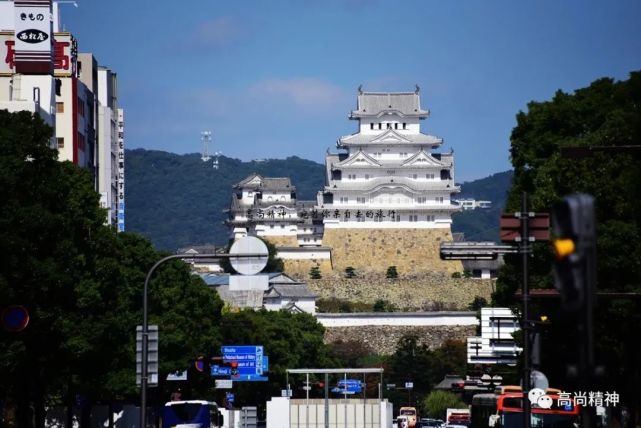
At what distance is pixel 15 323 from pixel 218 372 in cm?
3899

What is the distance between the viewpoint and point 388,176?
561 feet

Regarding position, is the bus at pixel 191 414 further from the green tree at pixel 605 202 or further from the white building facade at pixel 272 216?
the white building facade at pixel 272 216

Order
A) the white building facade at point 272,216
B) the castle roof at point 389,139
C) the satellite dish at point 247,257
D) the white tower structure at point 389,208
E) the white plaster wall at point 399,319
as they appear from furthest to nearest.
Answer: the white building facade at point 272,216, the castle roof at point 389,139, the white tower structure at point 389,208, the white plaster wall at point 399,319, the satellite dish at point 247,257

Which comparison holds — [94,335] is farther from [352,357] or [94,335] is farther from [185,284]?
[352,357]

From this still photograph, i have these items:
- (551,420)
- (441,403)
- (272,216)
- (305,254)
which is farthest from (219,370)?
(272,216)

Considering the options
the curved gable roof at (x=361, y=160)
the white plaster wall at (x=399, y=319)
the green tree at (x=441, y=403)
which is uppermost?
the curved gable roof at (x=361, y=160)

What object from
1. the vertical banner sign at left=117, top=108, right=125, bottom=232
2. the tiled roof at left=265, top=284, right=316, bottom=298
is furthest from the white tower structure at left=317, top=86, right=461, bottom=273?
the vertical banner sign at left=117, top=108, right=125, bottom=232

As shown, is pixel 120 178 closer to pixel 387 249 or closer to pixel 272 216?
pixel 387 249

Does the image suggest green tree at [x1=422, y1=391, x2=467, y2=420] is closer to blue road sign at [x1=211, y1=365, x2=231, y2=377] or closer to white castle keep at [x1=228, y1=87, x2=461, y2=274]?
white castle keep at [x1=228, y1=87, x2=461, y2=274]

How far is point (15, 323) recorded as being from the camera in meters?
34.4

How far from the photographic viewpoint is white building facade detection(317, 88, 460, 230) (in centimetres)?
16725

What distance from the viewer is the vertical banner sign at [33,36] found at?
78.6 m

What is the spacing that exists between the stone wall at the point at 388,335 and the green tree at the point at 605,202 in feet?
294

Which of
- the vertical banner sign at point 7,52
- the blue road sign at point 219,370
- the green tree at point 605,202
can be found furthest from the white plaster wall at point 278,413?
the vertical banner sign at point 7,52
